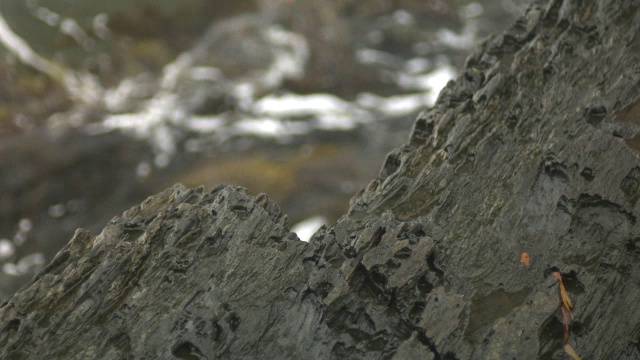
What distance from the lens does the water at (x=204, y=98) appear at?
960 inches

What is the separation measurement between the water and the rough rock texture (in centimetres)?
1489

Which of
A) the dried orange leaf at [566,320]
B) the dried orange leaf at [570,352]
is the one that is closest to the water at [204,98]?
the dried orange leaf at [566,320]

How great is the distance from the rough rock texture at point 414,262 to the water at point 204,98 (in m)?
14.9

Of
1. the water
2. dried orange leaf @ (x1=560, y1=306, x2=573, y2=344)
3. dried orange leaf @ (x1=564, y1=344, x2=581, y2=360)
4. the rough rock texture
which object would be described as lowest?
dried orange leaf @ (x1=564, y1=344, x2=581, y2=360)

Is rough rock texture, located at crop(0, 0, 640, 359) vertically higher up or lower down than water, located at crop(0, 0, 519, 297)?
lower down

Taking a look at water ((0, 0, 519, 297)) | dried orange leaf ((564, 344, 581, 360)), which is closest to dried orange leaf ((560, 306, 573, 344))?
dried orange leaf ((564, 344, 581, 360))

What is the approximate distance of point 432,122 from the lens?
26.3 feet

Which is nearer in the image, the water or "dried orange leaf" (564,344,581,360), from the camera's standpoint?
"dried orange leaf" (564,344,581,360)

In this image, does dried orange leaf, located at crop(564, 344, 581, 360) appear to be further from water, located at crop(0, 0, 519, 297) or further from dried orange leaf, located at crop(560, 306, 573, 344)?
water, located at crop(0, 0, 519, 297)

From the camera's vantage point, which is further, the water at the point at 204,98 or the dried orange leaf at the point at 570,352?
the water at the point at 204,98

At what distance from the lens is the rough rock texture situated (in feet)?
19.5

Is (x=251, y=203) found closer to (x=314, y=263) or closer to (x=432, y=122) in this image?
(x=314, y=263)

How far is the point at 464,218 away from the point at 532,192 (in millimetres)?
775

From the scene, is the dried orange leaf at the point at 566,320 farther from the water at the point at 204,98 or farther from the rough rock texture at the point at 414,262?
the water at the point at 204,98
